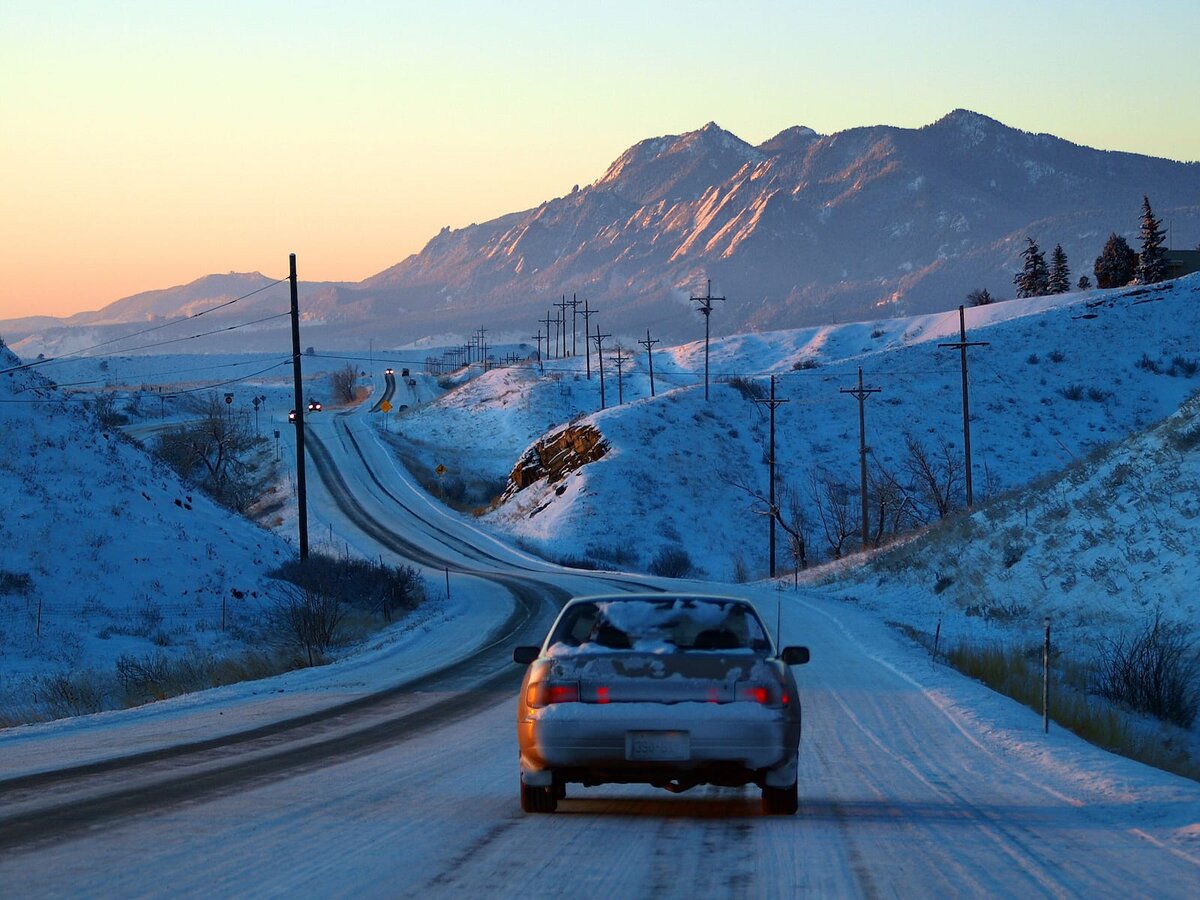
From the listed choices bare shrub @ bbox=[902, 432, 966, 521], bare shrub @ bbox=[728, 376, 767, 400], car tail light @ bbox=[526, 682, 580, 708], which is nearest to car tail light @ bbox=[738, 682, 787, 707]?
car tail light @ bbox=[526, 682, 580, 708]

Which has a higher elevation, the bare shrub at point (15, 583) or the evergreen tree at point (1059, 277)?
the evergreen tree at point (1059, 277)

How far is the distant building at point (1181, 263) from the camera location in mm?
129875

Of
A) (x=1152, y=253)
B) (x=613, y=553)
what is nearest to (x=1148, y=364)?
(x=1152, y=253)

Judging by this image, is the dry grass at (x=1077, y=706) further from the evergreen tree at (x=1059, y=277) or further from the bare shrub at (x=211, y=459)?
the evergreen tree at (x=1059, y=277)

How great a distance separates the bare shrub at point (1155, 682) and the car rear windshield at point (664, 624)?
11947 mm

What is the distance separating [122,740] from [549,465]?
77.4 meters

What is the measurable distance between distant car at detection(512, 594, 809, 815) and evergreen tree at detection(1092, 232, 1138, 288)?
140 meters

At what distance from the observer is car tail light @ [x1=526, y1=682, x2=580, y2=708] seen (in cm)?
920

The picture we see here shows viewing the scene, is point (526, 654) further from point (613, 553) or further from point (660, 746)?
point (613, 553)

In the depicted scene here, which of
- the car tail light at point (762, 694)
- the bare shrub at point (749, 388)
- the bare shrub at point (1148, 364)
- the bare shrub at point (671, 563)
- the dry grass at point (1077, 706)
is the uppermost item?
the bare shrub at point (1148, 364)

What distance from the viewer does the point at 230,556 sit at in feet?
127

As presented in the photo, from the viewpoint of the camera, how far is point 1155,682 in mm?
19672

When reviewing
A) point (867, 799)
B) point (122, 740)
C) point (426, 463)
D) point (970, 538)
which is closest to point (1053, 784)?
point (867, 799)

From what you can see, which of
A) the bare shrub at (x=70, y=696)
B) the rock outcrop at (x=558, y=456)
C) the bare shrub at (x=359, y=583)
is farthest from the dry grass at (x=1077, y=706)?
the rock outcrop at (x=558, y=456)
